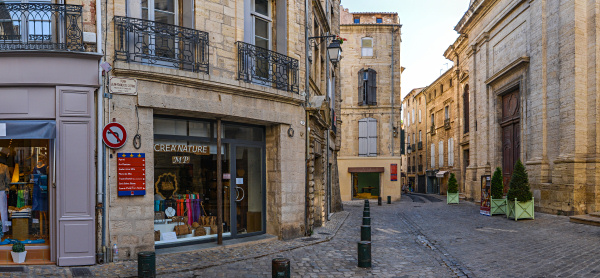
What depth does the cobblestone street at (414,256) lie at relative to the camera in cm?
703

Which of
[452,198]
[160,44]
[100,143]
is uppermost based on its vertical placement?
[160,44]

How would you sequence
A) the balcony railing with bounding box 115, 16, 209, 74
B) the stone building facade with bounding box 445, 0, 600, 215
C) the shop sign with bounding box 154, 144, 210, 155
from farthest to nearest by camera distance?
the stone building facade with bounding box 445, 0, 600, 215 → the shop sign with bounding box 154, 144, 210, 155 → the balcony railing with bounding box 115, 16, 209, 74

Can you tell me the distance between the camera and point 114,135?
25.1 feet

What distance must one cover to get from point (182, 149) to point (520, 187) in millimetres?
10988

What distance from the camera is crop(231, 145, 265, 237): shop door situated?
991 cm

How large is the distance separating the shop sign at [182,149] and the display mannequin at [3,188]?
92.7 inches

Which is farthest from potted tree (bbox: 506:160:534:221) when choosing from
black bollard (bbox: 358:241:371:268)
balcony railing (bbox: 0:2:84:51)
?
balcony railing (bbox: 0:2:84:51)

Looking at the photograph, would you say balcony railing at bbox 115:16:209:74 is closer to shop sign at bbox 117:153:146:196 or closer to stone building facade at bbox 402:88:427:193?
shop sign at bbox 117:153:146:196

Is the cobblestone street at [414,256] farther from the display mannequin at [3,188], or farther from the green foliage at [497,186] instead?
the green foliage at [497,186]

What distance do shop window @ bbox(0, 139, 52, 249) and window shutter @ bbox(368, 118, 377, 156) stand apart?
24.6 m

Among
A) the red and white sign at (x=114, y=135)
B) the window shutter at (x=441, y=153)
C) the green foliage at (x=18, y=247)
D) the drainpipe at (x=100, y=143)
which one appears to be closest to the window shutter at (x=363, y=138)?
the window shutter at (x=441, y=153)

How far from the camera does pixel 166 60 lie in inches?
328

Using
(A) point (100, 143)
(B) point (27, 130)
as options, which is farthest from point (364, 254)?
(B) point (27, 130)

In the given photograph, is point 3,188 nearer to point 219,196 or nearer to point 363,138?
point 219,196
